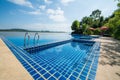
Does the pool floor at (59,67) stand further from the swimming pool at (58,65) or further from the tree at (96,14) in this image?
the tree at (96,14)

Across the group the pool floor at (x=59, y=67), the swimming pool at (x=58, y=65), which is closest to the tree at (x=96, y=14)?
the swimming pool at (x=58, y=65)

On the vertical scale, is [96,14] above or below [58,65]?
above

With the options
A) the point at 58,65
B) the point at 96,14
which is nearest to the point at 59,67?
the point at 58,65

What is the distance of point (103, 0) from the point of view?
12250mm

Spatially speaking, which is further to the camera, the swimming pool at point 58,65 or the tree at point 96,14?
the tree at point 96,14

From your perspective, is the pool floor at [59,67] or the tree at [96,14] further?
the tree at [96,14]

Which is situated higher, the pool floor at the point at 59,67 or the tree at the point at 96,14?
the tree at the point at 96,14

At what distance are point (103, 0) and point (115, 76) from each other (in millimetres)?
12275

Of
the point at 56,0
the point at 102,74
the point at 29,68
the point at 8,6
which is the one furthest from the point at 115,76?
the point at 8,6

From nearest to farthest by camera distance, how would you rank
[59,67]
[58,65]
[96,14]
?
1. [59,67]
2. [58,65]
3. [96,14]

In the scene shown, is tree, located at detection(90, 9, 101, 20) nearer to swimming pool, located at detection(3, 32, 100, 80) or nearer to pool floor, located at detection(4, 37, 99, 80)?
swimming pool, located at detection(3, 32, 100, 80)

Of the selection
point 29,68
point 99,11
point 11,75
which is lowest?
point 29,68

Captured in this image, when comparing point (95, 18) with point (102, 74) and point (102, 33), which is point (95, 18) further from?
point (102, 74)

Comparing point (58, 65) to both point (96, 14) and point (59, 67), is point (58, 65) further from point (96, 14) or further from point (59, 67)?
point (96, 14)
